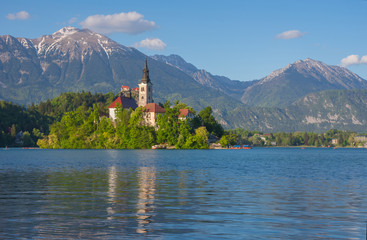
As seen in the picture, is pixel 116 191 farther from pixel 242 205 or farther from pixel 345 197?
pixel 345 197

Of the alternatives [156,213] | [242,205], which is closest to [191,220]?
[156,213]

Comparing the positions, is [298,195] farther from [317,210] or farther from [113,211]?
[113,211]

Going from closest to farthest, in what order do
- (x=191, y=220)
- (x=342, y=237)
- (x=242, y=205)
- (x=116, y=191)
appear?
(x=342, y=237) → (x=191, y=220) → (x=242, y=205) → (x=116, y=191)

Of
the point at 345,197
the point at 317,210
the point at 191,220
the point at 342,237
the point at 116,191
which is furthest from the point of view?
the point at 116,191

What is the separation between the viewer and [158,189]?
40.3m

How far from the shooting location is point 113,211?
88.8 ft

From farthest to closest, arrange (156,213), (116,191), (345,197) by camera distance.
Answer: (116,191) → (345,197) → (156,213)

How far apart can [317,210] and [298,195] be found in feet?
28.0

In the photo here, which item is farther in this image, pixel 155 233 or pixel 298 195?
pixel 298 195

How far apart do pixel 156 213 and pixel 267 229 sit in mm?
7033

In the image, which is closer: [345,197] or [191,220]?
[191,220]

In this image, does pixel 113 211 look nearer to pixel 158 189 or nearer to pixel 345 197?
pixel 158 189

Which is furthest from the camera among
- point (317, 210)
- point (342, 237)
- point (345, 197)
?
point (345, 197)

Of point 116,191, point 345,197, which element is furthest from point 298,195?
point 116,191
